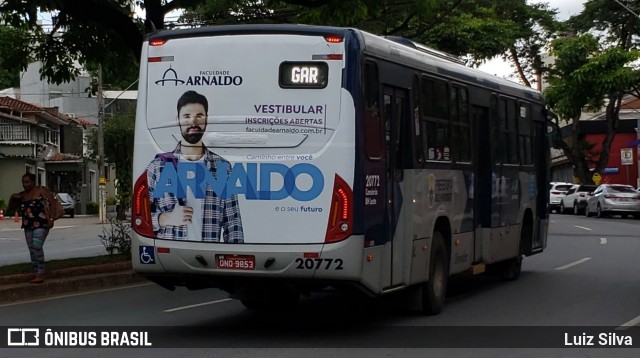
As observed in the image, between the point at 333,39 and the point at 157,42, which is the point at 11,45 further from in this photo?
the point at 333,39

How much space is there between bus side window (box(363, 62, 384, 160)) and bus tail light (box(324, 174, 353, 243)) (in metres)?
0.53

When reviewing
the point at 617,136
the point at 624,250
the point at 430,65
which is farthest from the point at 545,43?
the point at 430,65

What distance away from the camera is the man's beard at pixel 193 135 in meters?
10.3

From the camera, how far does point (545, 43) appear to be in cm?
5353

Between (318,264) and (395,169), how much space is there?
1734 millimetres

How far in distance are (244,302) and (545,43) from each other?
43790mm

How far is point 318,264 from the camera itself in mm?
9805

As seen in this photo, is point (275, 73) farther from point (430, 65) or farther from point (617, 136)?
point (617, 136)

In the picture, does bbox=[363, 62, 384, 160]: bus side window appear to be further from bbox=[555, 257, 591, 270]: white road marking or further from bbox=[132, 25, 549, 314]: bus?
bbox=[555, 257, 591, 270]: white road marking

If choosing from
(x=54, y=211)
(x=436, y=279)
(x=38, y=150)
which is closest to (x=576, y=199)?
(x=38, y=150)

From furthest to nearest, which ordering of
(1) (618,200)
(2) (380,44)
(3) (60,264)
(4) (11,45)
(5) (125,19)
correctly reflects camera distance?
(1) (618,200), (4) (11,45), (5) (125,19), (3) (60,264), (2) (380,44)

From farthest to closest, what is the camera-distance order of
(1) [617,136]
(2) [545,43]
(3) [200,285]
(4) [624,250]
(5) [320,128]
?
(1) [617,136], (2) [545,43], (4) [624,250], (3) [200,285], (5) [320,128]

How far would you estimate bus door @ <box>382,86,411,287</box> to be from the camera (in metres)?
10.7

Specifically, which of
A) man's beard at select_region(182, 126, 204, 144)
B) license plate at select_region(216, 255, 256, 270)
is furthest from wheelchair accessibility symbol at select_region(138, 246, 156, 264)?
man's beard at select_region(182, 126, 204, 144)
